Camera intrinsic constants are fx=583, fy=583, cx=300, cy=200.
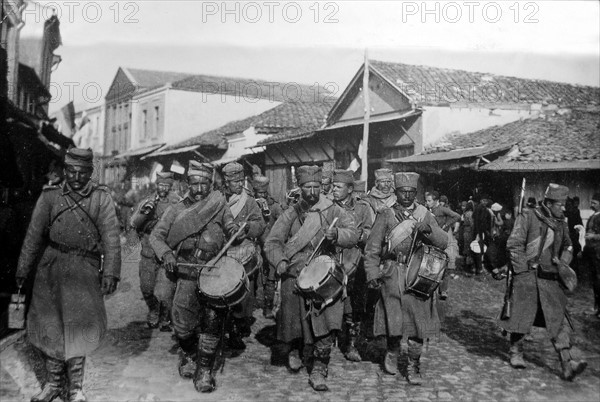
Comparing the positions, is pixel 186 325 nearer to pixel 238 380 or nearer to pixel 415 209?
pixel 238 380

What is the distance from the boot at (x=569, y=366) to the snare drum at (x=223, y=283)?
328 cm

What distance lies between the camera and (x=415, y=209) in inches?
240

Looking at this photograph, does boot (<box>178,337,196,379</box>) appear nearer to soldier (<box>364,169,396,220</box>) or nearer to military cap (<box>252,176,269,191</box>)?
soldier (<box>364,169,396,220</box>)

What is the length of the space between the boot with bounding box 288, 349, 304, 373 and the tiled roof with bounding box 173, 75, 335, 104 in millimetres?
26236

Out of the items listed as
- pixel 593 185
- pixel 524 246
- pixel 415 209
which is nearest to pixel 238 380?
pixel 415 209

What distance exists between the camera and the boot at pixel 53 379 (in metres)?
4.72

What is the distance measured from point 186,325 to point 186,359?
0.50 m

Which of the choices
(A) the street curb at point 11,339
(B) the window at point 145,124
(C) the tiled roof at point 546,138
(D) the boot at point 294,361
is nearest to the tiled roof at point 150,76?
(B) the window at point 145,124

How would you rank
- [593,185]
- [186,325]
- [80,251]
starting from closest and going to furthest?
[80,251] < [186,325] < [593,185]

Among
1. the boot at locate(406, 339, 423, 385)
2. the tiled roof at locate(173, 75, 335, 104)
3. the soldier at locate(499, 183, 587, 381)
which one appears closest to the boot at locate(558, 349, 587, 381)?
the soldier at locate(499, 183, 587, 381)

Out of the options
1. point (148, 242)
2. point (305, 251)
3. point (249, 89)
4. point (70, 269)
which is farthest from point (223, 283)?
point (249, 89)

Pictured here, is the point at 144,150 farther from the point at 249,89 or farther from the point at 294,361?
the point at 294,361

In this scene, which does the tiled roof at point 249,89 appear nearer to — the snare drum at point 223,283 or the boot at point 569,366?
the boot at point 569,366

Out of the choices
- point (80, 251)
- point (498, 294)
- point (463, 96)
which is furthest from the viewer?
point (463, 96)
